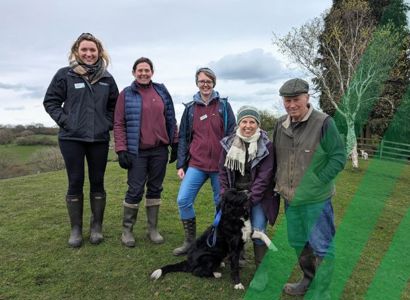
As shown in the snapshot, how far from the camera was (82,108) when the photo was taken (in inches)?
185

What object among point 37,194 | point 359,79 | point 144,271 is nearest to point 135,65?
point 144,271

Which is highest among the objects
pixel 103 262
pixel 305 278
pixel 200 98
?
pixel 200 98

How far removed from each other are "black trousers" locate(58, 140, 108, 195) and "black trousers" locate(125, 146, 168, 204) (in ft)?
1.25

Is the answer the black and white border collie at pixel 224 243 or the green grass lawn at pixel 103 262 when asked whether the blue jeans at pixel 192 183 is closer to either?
the black and white border collie at pixel 224 243

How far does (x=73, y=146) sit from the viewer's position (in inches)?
187

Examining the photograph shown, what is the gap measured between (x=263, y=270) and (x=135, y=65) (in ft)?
9.15

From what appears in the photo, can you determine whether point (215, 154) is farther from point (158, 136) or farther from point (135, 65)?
point (135, 65)

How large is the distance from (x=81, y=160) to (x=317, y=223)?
2.80 meters

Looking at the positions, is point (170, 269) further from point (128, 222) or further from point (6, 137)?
point (6, 137)

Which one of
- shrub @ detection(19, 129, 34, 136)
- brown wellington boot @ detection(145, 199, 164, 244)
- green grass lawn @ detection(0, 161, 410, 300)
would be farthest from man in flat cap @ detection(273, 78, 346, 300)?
shrub @ detection(19, 129, 34, 136)

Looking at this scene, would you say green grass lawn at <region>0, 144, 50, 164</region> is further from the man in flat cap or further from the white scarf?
the man in flat cap

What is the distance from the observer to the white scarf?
4017 millimetres

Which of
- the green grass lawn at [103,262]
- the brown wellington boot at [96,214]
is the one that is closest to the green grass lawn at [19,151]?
the green grass lawn at [103,262]

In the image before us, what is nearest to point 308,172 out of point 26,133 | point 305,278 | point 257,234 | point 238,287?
point 257,234
